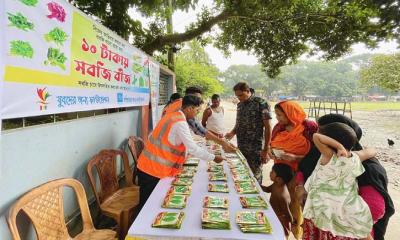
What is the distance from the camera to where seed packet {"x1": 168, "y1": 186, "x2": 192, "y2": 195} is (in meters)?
2.08

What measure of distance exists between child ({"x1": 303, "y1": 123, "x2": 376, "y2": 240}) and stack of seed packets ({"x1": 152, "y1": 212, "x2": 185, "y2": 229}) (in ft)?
2.80

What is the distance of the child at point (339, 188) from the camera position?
4.95 feet

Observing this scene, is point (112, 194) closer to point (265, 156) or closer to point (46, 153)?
point (46, 153)

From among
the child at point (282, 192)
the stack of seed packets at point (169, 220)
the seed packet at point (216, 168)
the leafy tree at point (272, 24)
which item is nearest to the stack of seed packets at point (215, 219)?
the stack of seed packets at point (169, 220)

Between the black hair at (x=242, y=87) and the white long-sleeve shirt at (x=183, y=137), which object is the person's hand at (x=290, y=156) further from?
the black hair at (x=242, y=87)

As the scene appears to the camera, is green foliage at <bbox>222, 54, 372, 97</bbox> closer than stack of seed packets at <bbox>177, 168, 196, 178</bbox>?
No


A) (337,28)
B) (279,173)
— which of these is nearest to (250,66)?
(337,28)

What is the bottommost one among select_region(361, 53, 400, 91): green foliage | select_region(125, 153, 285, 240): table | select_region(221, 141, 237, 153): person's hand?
select_region(125, 153, 285, 240): table

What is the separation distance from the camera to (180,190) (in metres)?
2.13

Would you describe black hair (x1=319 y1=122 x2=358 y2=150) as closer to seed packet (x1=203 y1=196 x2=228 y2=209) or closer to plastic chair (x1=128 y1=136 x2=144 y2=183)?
seed packet (x1=203 y1=196 x2=228 y2=209)

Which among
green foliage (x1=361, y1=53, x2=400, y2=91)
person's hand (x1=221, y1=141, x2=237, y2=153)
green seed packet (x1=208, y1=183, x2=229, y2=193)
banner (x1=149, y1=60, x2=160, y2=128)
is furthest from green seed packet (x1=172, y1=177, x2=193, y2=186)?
green foliage (x1=361, y1=53, x2=400, y2=91)

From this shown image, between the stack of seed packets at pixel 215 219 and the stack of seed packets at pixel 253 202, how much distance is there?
20 cm

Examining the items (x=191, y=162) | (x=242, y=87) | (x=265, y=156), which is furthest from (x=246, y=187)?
(x=242, y=87)

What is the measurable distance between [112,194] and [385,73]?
28138mm
